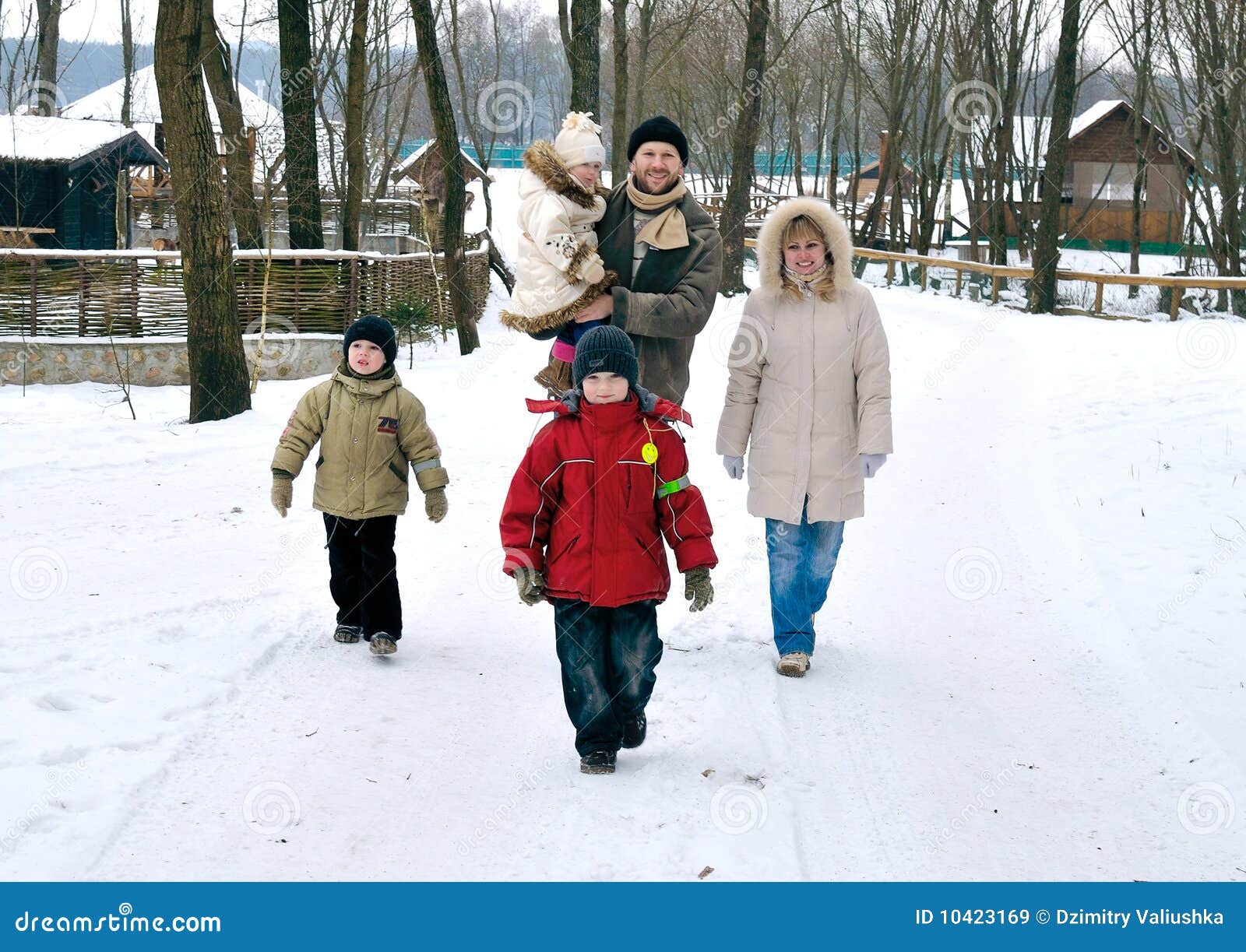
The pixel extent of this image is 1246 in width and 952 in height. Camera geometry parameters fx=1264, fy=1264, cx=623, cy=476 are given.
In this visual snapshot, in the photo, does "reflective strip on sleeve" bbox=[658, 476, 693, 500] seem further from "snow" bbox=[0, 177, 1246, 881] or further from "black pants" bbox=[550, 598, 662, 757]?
"snow" bbox=[0, 177, 1246, 881]

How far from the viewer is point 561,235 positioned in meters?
4.80

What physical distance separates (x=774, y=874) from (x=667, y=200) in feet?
8.52

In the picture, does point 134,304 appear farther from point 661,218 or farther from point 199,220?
point 661,218

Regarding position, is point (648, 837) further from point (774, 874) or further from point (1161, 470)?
point (1161, 470)

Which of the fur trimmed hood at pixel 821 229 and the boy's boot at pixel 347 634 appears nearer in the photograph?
the fur trimmed hood at pixel 821 229

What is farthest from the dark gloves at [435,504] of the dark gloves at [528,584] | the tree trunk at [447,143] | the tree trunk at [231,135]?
the tree trunk at [231,135]

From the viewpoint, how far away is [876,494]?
29.1 feet

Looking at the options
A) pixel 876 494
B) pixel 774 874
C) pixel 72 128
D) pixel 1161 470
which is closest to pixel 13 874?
pixel 774 874

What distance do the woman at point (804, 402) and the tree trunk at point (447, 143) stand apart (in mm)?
10779

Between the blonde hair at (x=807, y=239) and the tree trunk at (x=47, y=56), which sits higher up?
the tree trunk at (x=47, y=56)

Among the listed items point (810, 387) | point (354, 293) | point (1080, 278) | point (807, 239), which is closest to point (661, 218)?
point (807, 239)

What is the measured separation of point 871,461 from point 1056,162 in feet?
59.3

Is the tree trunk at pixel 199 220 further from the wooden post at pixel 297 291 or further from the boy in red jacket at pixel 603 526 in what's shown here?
the wooden post at pixel 297 291

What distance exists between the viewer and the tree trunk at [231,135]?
18.4m
